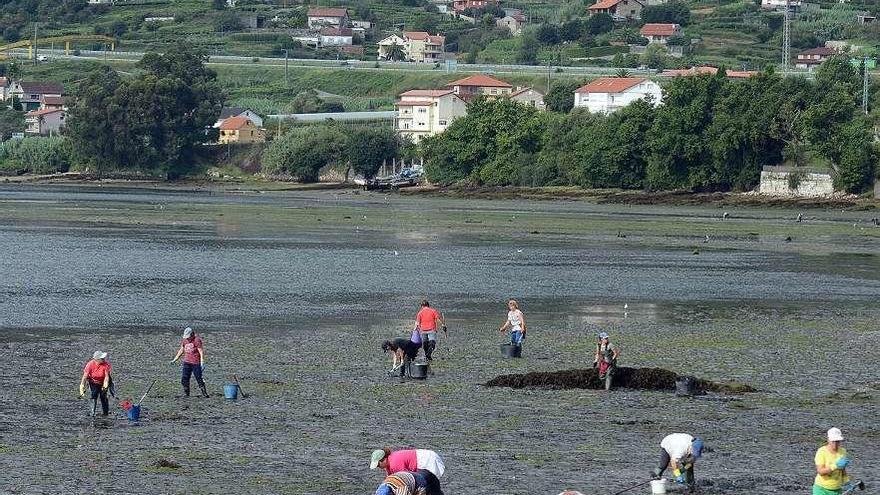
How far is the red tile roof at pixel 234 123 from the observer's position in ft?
624

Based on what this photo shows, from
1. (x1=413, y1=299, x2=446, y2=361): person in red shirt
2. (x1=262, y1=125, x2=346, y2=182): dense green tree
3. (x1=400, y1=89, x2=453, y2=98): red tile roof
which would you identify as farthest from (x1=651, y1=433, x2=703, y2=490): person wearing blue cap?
(x1=400, y1=89, x2=453, y2=98): red tile roof

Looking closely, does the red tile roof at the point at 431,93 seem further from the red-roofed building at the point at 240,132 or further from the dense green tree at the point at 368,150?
the dense green tree at the point at 368,150

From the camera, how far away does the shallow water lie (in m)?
28.3

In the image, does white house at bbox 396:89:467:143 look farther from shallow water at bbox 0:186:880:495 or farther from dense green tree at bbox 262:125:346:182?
shallow water at bbox 0:186:880:495

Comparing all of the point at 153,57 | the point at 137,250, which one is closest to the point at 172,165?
the point at 153,57

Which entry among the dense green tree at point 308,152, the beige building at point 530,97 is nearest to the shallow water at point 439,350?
the dense green tree at point 308,152

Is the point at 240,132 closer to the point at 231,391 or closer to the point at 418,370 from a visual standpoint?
the point at 418,370

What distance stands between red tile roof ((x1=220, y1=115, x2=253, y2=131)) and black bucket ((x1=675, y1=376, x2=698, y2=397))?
15761 cm

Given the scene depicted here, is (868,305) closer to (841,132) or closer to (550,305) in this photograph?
(550,305)

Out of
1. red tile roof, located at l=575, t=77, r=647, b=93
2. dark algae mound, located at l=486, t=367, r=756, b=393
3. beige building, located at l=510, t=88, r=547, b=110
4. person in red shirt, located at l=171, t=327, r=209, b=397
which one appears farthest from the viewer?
beige building, located at l=510, t=88, r=547, b=110

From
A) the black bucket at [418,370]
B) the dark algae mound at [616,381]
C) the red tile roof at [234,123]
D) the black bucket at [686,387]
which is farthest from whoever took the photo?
the red tile roof at [234,123]

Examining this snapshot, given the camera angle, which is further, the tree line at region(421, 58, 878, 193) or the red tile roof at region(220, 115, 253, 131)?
the red tile roof at region(220, 115, 253, 131)

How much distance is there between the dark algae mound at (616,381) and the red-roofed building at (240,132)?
6053 inches

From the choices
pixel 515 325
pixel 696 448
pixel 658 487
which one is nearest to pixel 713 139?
pixel 515 325
